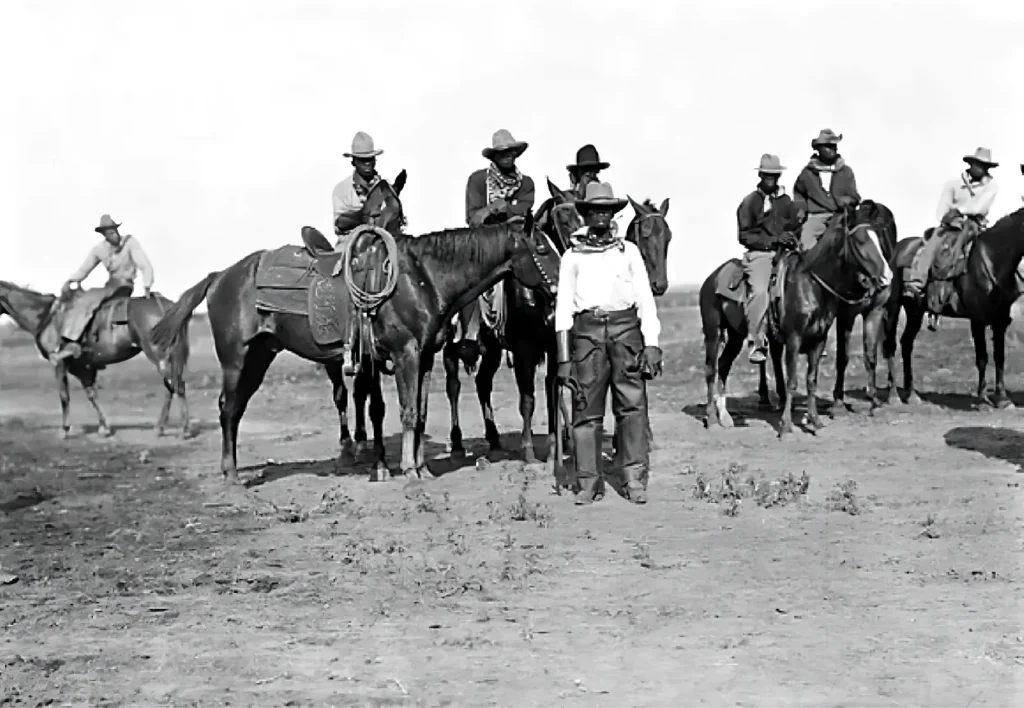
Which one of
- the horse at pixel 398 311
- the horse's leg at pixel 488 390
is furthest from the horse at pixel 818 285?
the horse at pixel 398 311

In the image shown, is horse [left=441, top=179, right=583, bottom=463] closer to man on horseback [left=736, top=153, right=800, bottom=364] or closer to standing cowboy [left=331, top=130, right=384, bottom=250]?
standing cowboy [left=331, top=130, right=384, bottom=250]

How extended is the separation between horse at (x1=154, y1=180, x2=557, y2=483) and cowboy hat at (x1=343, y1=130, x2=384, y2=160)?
13.3 inches

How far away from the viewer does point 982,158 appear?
58.0 ft

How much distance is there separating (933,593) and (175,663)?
4.35 metres

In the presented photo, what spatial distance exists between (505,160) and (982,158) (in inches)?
321

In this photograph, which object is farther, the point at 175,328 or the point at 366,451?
the point at 366,451

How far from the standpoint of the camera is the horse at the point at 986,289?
1702cm

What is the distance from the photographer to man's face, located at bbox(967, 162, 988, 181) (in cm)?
1770

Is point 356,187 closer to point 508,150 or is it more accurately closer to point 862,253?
point 508,150

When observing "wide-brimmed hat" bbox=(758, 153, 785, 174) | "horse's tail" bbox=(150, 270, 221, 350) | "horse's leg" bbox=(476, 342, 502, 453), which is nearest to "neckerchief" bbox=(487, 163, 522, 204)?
"horse's leg" bbox=(476, 342, 502, 453)

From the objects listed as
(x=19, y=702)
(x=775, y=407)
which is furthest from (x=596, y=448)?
(x=775, y=407)

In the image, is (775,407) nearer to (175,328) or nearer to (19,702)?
(175,328)

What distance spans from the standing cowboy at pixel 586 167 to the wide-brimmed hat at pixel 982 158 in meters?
7.39

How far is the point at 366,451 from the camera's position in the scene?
14859 millimetres
